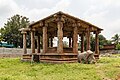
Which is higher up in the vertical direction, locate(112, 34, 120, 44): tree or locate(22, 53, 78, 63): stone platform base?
locate(112, 34, 120, 44): tree

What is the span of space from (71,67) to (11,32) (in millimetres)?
37395

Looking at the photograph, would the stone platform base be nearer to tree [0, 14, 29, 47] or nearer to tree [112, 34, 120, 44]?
tree [0, 14, 29, 47]

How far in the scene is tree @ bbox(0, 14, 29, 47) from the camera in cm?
4869

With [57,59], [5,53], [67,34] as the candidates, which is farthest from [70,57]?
[5,53]

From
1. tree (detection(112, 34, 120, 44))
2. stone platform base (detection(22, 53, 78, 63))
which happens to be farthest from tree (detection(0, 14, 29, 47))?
tree (detection(112, 34, 120, 44))

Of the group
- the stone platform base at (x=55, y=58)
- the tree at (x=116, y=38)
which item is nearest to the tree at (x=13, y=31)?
the stone platform base at (x=55, y=58)

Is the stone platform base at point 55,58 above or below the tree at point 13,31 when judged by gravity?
below

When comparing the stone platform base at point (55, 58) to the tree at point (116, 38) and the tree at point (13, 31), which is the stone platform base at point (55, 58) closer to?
the tree at point (13, 31)

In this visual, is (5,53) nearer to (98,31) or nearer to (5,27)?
(98,31)

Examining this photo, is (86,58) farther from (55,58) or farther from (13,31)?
(13,31)

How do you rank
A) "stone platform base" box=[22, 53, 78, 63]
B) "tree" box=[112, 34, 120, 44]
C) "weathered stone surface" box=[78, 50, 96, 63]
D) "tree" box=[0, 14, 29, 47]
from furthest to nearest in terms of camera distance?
1. "tree" box=[112, 34, 120, 44]
2. "tree" box=[0, 14, 29, 47]
3. "weathered stone surface" box=[78, 50, 96, 63]
4. "stone platform base" box=[22, 53, 78, 63]

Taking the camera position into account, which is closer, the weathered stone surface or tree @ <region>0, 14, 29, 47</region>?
the weathered stone surface

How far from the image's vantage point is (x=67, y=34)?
2527cm

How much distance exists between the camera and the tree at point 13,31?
4869 cm
